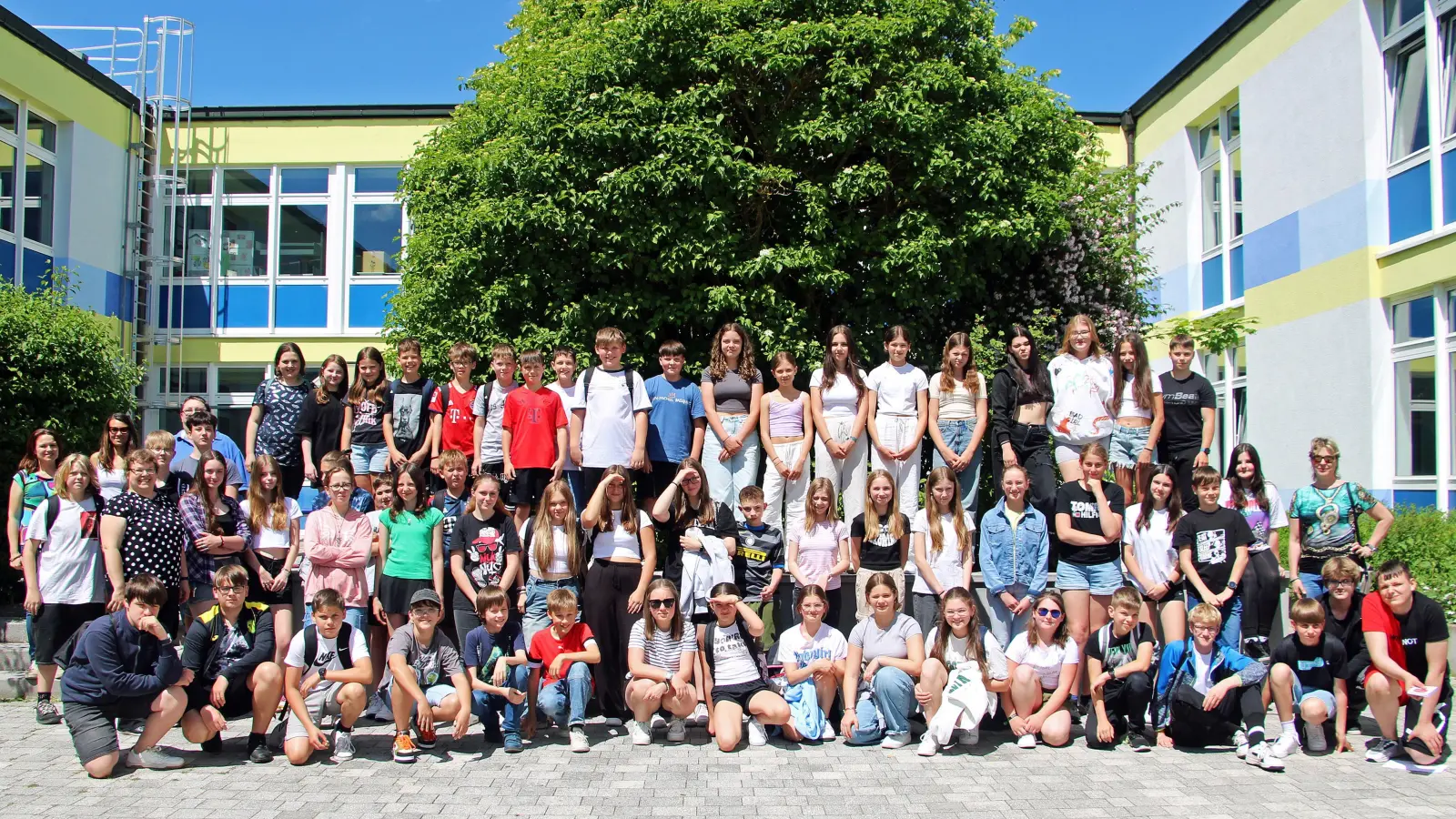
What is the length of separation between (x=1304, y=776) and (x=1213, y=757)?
1.61ft

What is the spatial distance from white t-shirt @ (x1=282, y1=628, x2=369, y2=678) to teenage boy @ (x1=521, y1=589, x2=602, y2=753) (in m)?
1.01

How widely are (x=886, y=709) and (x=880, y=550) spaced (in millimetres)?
1141

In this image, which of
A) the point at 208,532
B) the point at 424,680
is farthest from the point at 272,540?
the point at 424,680

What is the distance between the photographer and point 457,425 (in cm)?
800

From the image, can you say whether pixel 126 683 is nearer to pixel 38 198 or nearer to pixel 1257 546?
pixel 1257 546

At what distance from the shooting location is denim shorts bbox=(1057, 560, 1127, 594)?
696 centimetres

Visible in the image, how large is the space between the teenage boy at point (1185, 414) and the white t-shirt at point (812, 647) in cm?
295

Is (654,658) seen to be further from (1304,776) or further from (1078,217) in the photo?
(1078,217)

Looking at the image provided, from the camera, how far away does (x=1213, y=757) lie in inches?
238

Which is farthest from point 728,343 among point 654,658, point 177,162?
point 177,162

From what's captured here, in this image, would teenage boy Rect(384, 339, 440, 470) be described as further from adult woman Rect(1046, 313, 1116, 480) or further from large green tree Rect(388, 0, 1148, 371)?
adult woman Rect(1046, 313, 1116, 480)

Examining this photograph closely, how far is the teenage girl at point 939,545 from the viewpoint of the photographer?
22.8 feet

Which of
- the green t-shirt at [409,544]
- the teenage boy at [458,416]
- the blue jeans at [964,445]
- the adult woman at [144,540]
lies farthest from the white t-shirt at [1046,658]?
the adult woman at [144,540]

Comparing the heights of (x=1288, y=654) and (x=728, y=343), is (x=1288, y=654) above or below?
below
